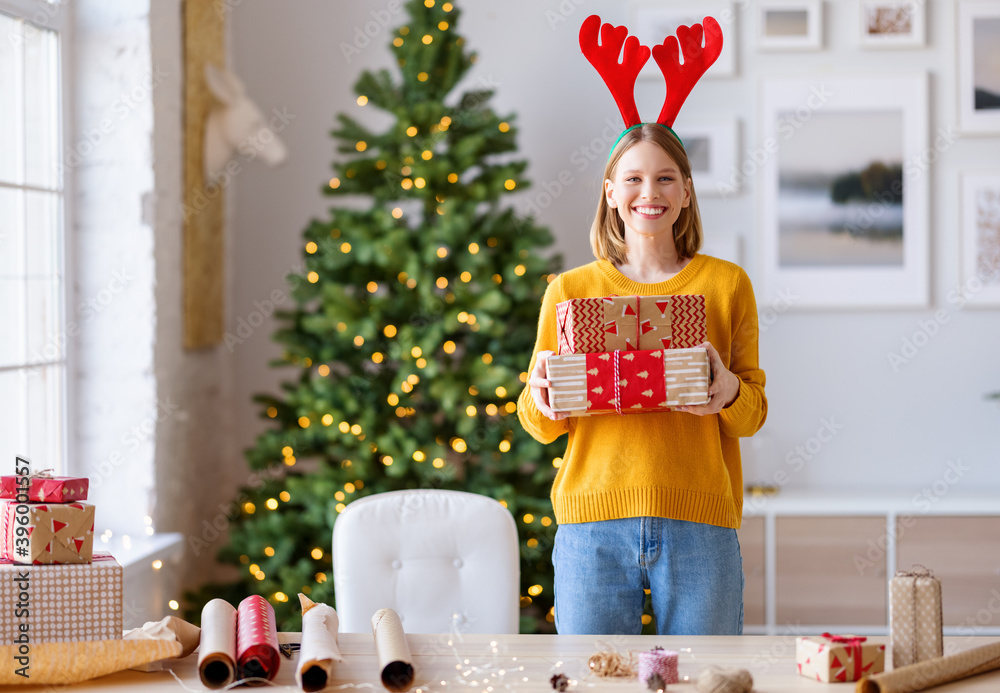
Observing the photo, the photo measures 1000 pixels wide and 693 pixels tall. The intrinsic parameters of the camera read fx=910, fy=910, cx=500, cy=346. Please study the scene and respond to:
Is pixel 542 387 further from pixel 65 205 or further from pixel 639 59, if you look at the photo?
pixel 65 205

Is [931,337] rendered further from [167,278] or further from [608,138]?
[167,278]

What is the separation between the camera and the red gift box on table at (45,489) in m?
1.31

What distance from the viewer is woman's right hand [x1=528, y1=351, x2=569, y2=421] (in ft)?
5.17

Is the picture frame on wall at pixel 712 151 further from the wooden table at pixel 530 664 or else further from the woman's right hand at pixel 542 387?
the wooden table at pixel 530 664

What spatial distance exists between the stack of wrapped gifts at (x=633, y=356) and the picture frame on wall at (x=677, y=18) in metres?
2.03

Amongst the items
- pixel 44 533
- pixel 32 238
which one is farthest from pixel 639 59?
pixel 32 238

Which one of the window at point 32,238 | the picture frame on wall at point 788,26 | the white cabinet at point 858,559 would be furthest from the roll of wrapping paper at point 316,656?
the picture frame on wall at point 788,26

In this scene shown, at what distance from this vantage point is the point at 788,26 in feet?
10.8

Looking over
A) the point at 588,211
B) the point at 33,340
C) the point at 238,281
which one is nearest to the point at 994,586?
the point at 588,211

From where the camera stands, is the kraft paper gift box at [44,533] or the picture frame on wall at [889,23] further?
the picture frame on wall at [889,23]

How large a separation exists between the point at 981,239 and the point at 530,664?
2700 millimetres

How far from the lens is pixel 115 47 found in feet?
8.90

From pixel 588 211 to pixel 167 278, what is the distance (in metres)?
1.50

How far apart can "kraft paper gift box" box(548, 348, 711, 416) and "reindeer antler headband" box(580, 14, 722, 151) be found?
497 millimetres
